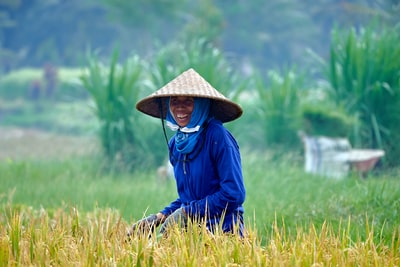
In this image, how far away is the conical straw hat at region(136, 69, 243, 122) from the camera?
369 cm

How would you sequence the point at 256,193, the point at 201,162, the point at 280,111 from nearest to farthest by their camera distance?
the point at 201,162
the point at 256,193
the point at 280,111

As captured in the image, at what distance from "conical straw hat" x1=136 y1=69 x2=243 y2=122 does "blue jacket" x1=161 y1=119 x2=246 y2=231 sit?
0.14 m

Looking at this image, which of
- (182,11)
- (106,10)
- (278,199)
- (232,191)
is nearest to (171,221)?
(232,191)

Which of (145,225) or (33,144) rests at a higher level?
(33,144)

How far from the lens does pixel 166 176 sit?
8.59m

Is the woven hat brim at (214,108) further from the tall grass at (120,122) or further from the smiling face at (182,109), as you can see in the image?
the tall grass at (120,122)

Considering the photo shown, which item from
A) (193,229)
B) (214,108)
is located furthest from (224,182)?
(214,108)

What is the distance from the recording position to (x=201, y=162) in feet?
12.0

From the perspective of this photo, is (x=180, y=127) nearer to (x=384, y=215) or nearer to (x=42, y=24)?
(x=384, y=215)

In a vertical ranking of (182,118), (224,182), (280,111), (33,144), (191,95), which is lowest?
(224,182)

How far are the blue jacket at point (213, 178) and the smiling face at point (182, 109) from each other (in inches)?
4.7

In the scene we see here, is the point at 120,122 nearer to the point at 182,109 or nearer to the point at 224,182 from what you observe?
the point at 182,109

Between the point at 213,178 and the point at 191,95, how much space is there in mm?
433

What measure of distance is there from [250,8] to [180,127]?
92.4 ft
